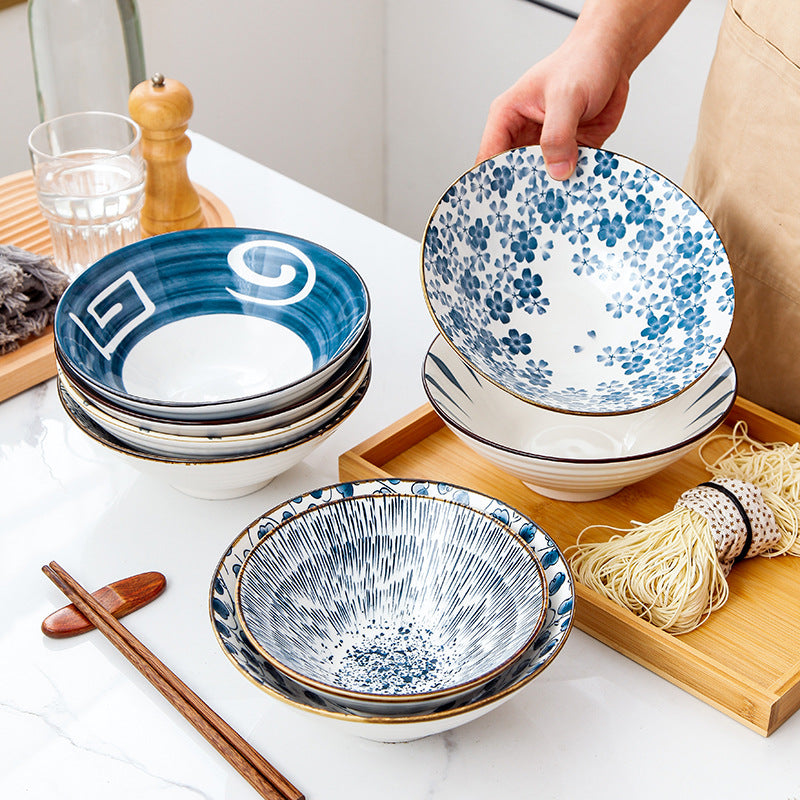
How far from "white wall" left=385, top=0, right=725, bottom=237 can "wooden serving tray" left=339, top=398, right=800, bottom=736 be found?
1.26 meters

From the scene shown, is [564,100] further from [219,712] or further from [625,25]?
[219,712]

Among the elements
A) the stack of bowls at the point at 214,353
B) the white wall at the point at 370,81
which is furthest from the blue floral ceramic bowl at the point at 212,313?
the white wall at the point at 370,81

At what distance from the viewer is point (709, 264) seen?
86 cm

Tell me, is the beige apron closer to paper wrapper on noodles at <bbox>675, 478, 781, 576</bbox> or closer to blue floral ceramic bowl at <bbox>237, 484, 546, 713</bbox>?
paper wrapper on noodles at <bbox>675, 478, 781, 576</bbox>

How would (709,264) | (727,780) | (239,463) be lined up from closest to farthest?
(727,780), (239,463), (709,264)

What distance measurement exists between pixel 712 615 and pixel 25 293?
69cm

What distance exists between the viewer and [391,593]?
0.71 m

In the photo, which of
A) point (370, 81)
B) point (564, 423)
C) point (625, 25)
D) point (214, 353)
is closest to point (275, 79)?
point (370, 81)

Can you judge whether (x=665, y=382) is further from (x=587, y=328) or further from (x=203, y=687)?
(x=203, y=687)

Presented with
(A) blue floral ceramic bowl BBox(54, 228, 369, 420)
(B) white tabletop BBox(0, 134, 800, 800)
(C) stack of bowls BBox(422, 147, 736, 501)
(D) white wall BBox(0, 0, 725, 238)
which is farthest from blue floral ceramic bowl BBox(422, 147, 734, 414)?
A: (D) white wall BBox(0, 0, 725, 238)

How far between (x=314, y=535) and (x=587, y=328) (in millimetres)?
352

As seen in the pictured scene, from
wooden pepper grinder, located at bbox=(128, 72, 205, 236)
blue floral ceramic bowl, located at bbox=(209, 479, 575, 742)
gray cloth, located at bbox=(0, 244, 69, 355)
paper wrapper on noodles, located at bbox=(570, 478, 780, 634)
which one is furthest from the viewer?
wooden pepper grinder, located at bbox=(128, 72, 205, 236)

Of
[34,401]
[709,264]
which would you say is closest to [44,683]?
[34,401]

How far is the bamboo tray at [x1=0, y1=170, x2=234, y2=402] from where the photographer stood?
951mm
